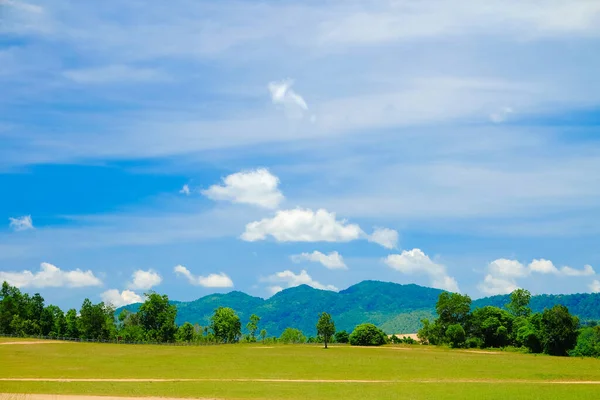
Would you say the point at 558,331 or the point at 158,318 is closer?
the point at 558,331

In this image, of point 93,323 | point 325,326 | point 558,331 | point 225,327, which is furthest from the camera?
point 225,327

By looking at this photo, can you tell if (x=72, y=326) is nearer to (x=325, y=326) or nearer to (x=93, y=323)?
(x=93, y=323)

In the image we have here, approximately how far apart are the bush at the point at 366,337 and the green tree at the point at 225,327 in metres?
31.4

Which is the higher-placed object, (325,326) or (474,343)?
(325,326)

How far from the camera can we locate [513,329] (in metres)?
118

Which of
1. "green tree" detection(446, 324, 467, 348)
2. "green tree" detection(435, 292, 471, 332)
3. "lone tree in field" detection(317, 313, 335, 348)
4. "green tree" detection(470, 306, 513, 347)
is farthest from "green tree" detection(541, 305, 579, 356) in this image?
"lone tree in field" detection(317, 313, 335, 348)

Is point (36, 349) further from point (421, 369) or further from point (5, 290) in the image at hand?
point (5, 290)

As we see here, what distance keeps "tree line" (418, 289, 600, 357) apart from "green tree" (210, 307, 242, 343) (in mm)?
42248

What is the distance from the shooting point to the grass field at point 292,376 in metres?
42.7

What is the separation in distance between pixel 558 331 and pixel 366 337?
132 feet

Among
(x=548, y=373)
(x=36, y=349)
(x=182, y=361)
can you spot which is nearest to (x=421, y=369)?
(x=548, y=373)

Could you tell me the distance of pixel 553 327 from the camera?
96.5 metres

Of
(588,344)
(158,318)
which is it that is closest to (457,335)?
(588,344)

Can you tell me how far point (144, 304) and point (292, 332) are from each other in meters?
47.6
